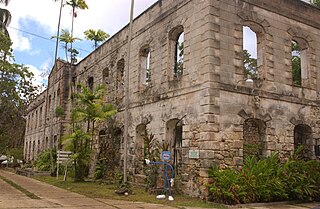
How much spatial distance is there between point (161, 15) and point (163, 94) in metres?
3.31

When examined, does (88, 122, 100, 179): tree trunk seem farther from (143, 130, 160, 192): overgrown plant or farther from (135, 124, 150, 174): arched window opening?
(143, 130, 160, 192): overgrown plant

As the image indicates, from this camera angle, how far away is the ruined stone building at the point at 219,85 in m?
11.0

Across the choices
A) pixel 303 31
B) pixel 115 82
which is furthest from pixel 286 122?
pixel 115 82

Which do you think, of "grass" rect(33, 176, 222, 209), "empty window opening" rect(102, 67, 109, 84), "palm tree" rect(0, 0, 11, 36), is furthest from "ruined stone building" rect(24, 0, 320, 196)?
"palm tree" rect(0, 0, 11, 36)

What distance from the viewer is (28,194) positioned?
36.1 feet

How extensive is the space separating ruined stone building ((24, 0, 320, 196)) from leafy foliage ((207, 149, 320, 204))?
638 millimetres

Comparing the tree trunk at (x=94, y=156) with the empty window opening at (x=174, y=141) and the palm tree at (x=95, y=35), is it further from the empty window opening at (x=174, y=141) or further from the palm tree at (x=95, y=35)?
the palm tree at (x=95, y=35)

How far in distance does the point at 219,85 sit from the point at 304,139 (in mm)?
4997

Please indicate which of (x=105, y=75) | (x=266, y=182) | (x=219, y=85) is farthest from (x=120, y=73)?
(x=266, y=182)

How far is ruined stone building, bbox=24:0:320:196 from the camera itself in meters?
11.0

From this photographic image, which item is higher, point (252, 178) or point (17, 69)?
point (17, 69)

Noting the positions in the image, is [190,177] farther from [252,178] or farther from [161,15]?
[161,15]

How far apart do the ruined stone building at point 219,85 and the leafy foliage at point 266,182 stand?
0.64 metres

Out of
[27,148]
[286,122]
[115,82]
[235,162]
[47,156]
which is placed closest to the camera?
[235,162]
